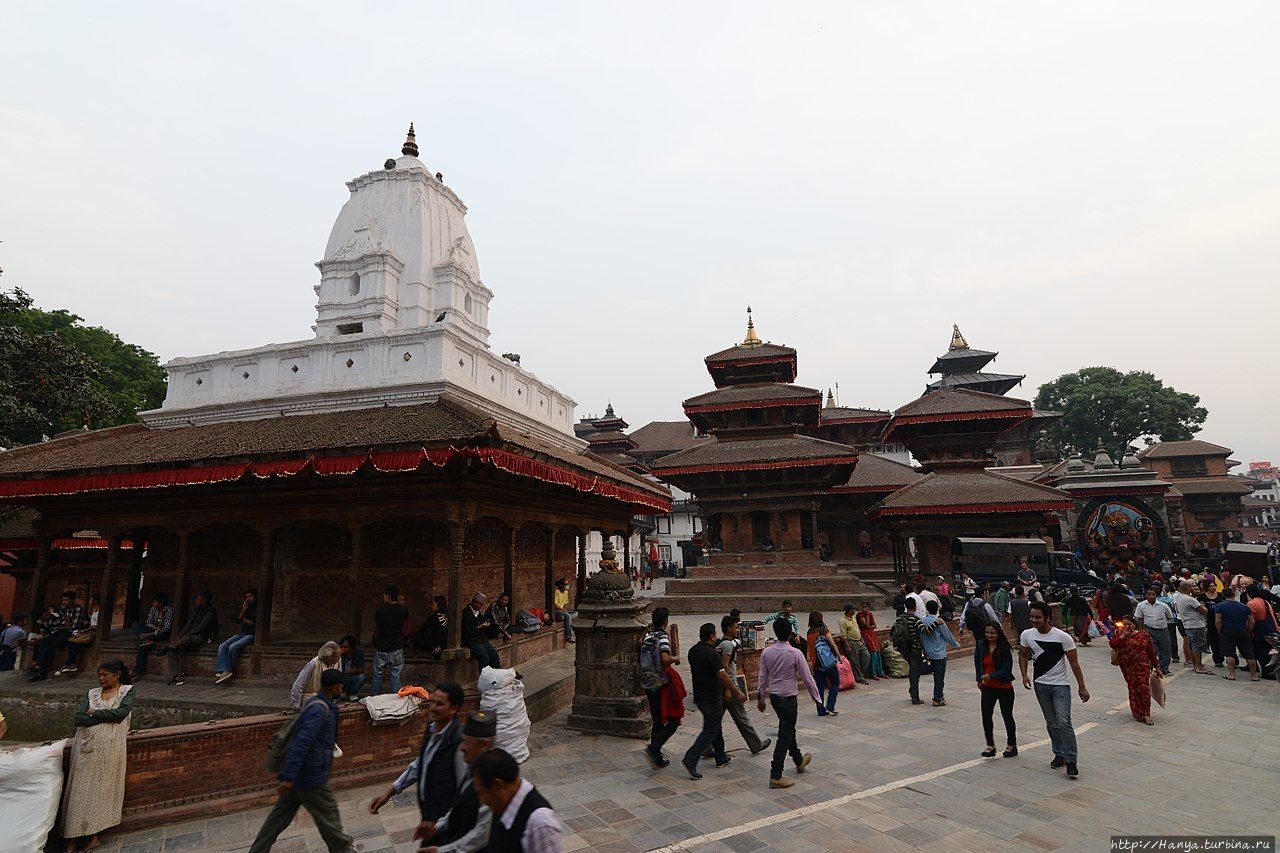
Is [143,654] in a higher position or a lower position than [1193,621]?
higher

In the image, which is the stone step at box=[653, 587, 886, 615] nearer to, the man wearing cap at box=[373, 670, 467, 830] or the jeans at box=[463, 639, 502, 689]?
the jeans at box=[463, 639, 502, 689]

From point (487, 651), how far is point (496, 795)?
701cm

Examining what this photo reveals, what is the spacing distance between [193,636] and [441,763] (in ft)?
30.9

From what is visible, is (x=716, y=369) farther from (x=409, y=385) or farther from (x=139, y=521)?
(x=139, y=521)

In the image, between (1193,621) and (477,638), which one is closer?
(477,638)

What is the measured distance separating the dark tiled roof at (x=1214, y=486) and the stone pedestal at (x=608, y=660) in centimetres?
5201

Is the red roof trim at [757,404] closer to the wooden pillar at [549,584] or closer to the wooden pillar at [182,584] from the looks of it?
the wooden pillar at [549,584]

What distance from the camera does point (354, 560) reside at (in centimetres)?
1028

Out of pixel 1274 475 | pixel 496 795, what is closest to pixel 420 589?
pixel 496 795

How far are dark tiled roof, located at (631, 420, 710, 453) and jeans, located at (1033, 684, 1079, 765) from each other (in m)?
45.7

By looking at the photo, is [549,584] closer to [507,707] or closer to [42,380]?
[507,707]

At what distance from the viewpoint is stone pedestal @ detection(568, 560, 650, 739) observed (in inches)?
324

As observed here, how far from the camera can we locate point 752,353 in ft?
96.4

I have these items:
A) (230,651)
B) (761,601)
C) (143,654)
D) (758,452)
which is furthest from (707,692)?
(758,452)
